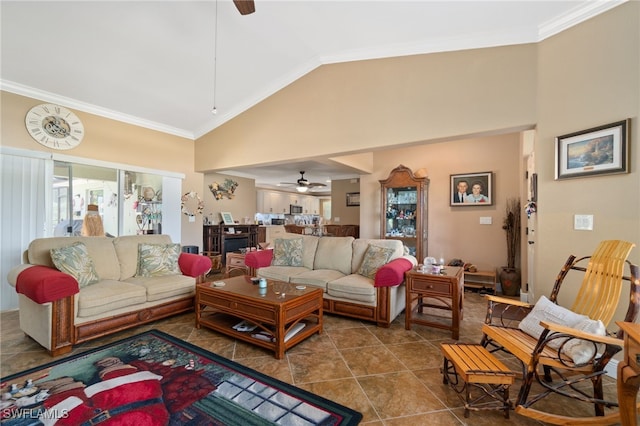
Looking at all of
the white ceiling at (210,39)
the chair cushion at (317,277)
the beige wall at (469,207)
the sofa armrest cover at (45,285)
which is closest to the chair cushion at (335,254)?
the chair cushion at (317,277)

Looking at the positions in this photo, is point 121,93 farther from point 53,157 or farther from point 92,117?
point 53,157

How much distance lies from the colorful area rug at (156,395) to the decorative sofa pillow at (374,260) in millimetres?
1758

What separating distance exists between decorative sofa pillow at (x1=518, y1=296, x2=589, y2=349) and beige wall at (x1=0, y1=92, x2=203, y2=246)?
5.64 metres

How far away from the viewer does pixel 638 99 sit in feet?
7.06

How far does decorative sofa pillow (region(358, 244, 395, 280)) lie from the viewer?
340cm

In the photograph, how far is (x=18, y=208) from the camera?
367cm

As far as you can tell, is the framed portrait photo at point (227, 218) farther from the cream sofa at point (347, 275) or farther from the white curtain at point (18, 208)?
the white curtain at point (18, 208)

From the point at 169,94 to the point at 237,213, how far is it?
151 inches

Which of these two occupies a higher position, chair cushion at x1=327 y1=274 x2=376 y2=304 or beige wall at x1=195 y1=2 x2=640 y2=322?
beige wall at x1=195 y1=2 x2=640 y2=322

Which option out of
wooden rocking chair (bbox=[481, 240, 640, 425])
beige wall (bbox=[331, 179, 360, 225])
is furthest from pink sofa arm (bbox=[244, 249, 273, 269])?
beige wall (bbox=[331, 179, 360, 225])

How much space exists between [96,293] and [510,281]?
5457mm

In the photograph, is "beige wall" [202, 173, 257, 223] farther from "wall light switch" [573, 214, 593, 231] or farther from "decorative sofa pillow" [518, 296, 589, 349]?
"wall light switch" [573, 214, 593, 231]

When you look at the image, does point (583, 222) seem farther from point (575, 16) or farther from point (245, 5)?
point (245, 5)

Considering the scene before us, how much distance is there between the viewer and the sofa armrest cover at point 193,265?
3.61 metres
